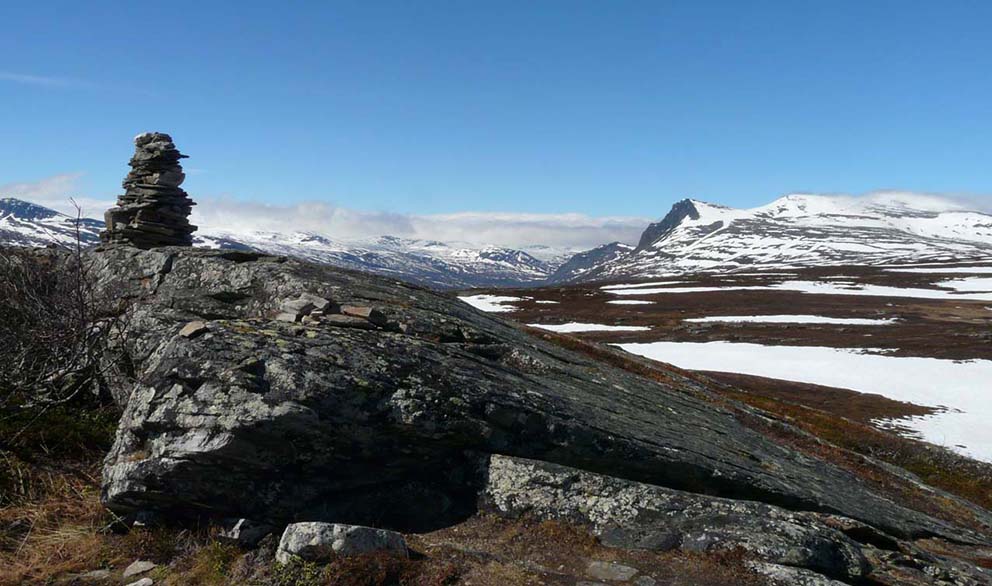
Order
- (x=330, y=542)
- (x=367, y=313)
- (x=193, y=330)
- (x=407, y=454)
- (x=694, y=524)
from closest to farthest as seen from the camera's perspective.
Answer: (x=330, y=542)
(x=694, y=524)
(x=407, y=454)
(x=193, y=330)
(x=367, y=313)

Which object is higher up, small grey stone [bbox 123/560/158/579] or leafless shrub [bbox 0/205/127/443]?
leafless shrub [bbox 0/205/127/443]

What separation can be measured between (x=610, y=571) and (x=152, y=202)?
22045 millimetres

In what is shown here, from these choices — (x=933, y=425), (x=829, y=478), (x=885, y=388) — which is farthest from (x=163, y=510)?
(x=885, y=388)

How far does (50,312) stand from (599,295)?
138m

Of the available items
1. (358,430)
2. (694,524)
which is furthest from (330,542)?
(694,524)

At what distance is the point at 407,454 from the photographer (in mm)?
9438

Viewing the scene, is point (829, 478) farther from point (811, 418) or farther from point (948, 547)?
point (811, 418)

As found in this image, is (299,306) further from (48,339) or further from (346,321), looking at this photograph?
(48,339)

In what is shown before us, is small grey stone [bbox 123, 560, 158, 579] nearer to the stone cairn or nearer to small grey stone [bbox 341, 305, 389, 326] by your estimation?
small grey stone [bbox 341, 305, 389, 326]

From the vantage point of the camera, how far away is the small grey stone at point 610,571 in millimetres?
7898

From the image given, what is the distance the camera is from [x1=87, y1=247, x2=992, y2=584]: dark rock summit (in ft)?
28.0

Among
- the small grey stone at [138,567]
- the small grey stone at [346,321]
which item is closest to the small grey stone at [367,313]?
the small grey stone at [346,321]

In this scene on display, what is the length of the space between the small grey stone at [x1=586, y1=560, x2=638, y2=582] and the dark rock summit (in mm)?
641

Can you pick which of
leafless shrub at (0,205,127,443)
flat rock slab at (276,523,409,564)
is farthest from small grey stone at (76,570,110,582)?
leafless shrub at (0,205,127,443)
